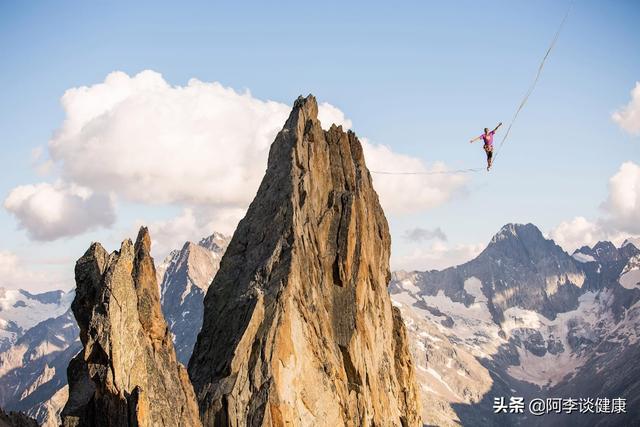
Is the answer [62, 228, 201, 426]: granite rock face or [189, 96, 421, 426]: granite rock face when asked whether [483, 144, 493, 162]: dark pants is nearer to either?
[189, 96, 421, 426]: granite rock face

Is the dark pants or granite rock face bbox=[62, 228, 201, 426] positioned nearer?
granite rock face bbox=[62, 228, 201, 426]

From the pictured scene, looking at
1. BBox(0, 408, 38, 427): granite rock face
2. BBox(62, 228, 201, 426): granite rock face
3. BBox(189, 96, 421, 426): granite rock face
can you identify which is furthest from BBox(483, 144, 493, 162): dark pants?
BBox(0, 408, 38, 427): granite rock face

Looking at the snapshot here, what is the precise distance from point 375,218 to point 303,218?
18.7 meters

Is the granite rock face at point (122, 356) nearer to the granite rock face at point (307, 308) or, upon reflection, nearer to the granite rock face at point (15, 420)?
the granite rock face at point (15, 420)

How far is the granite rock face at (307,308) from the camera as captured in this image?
47.2 metres

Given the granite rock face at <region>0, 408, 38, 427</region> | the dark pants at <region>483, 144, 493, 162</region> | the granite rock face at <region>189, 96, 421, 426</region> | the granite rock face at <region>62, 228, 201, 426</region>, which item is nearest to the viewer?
the granite rock face at <region>0, 408, 38, 427</region>

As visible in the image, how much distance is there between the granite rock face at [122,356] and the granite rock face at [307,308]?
591 centimetres

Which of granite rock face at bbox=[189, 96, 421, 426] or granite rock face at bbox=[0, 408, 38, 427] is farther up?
granite rock face at bbox=[189, 96, 421, 426]

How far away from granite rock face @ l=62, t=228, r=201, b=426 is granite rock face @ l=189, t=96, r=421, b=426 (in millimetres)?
5908

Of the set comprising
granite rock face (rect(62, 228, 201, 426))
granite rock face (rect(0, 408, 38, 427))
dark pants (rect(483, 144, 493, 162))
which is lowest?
granite rock face (rect(0, 408, 38, 427))

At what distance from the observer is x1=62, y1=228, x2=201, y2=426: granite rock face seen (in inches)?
1438

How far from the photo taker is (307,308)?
174ft

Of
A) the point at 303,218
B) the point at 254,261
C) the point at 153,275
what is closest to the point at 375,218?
the point at 303,218

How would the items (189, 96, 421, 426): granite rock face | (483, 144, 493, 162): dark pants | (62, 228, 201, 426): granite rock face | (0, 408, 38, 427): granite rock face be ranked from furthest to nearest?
(483, 144, 493, 162): dark pants < (189, 96, 421, 426): granite rock face < (62, 228, 201, 426): granite rock face < (0, 408, 38, 427): granite rock face
